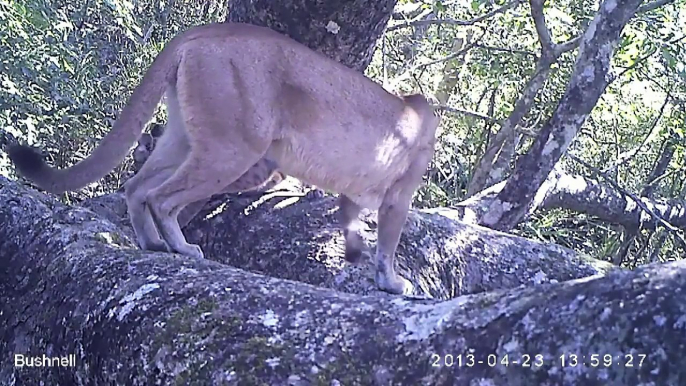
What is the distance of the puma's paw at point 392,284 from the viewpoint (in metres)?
4.03

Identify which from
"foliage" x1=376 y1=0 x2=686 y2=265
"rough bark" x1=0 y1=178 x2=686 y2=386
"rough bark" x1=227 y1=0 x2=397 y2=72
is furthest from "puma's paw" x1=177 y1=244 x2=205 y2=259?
"foliage" x1=376 y1=0 x2=686 y2=265

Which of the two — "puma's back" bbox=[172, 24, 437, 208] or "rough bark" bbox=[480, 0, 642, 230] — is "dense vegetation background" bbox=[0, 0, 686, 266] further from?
"puma's back" bbox=[172, 24, 437, 208]

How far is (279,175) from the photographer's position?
15.3 ft

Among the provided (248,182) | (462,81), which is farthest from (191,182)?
(462,81)

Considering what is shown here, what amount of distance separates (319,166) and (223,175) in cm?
65

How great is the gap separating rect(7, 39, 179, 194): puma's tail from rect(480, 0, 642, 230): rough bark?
233cm

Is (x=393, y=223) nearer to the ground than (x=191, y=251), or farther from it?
farther from it

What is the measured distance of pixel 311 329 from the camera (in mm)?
2076

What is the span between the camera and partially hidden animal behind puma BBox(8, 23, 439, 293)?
372 cm

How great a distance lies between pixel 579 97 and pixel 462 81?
506 cm

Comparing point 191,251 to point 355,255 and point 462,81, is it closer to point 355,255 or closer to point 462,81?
point 355,255

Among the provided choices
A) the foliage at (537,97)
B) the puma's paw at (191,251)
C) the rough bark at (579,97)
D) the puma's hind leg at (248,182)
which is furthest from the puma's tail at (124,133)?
the foliage at (537,97)

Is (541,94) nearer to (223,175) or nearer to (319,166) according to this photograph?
(319,166)

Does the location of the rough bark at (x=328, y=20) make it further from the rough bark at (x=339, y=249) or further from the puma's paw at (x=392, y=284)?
the puma's paw at (x=392, y=284)
